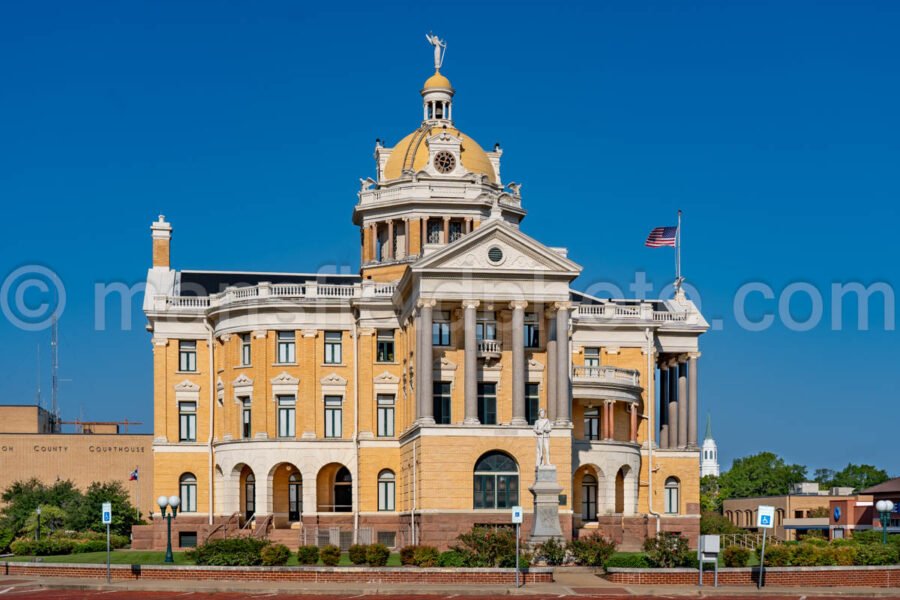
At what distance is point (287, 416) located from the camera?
86.1 m

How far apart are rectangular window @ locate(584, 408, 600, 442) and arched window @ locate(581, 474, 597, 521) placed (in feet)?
7.53

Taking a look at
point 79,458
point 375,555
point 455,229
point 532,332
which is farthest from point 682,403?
point 79,458

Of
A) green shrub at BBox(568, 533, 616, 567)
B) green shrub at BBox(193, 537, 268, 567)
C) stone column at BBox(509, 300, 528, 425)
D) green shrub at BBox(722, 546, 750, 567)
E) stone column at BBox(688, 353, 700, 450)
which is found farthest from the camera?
stone column at BBox(688, 353, 700, 450)

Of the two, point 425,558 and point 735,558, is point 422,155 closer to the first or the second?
point 425,558

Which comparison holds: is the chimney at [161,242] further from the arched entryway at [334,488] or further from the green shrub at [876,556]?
the green shrub at [876,556]

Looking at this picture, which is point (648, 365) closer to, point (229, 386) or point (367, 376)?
point (367, 376)

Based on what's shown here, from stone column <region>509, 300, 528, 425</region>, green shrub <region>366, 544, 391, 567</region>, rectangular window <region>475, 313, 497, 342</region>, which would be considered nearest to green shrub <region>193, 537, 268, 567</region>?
green shrub <region>366, 544, 391, 567</region>

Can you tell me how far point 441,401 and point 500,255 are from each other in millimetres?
8812

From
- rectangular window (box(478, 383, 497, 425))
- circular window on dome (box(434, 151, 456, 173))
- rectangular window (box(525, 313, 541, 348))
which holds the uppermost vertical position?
circular window on dome (box(434, 151, 456, 173))

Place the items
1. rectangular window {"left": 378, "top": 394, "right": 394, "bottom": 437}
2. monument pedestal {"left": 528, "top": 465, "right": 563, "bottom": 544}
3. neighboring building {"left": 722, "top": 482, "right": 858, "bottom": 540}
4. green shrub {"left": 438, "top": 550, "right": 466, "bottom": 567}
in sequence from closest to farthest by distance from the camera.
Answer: green shrub {"left": 438, "top": 550, "right": 466, "bottom": 567}, monument pedestal {"left": 528, "top": 465, "right": 563, "bottom": 544}, rectangular window {"left": 378, "top": 394, "right": 394, "bottom": 437}, neighboring building {"left": 722, "top": 482, "right": 858, "bottom": 540}

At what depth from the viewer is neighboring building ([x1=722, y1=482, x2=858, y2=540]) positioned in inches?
5930

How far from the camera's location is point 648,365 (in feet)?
296

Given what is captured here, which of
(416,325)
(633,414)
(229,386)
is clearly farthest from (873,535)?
(229,386)

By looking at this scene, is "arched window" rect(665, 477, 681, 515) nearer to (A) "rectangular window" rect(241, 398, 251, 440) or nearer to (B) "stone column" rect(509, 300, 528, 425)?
(B) "stone column" rect(509, 300, 528, 425)
